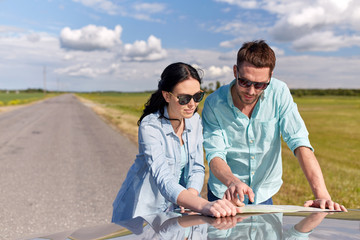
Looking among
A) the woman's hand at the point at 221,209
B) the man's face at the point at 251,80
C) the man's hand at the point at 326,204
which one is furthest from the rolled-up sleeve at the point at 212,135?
the woman's hand at the point at 221,209

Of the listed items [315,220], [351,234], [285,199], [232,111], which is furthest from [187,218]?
[285,199]

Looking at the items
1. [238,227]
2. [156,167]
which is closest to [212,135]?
[156,167]

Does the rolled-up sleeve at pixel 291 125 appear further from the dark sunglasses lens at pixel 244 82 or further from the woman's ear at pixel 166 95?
the woman's ear at pixel 166 95

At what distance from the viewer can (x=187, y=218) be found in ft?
5.27

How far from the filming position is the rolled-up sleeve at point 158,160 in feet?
6.29

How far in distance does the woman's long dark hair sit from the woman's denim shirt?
0.25 feet

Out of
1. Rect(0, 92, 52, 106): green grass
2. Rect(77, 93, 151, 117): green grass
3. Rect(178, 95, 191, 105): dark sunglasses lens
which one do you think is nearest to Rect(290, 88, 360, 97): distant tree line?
Rect(77, 93, 151, 117): green grass

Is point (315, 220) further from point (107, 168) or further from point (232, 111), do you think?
point (107, 168)

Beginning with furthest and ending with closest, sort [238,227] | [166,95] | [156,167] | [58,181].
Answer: [58,181]
[166,95]
[156,167]
[238,227]

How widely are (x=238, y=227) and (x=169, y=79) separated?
1.05 meters

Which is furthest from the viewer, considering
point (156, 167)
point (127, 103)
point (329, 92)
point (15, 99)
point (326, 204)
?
point (329, 92)

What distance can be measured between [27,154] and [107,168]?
10.7 ft

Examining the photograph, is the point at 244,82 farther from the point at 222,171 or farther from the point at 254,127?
the point at 222,171

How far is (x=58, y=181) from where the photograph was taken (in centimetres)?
693
